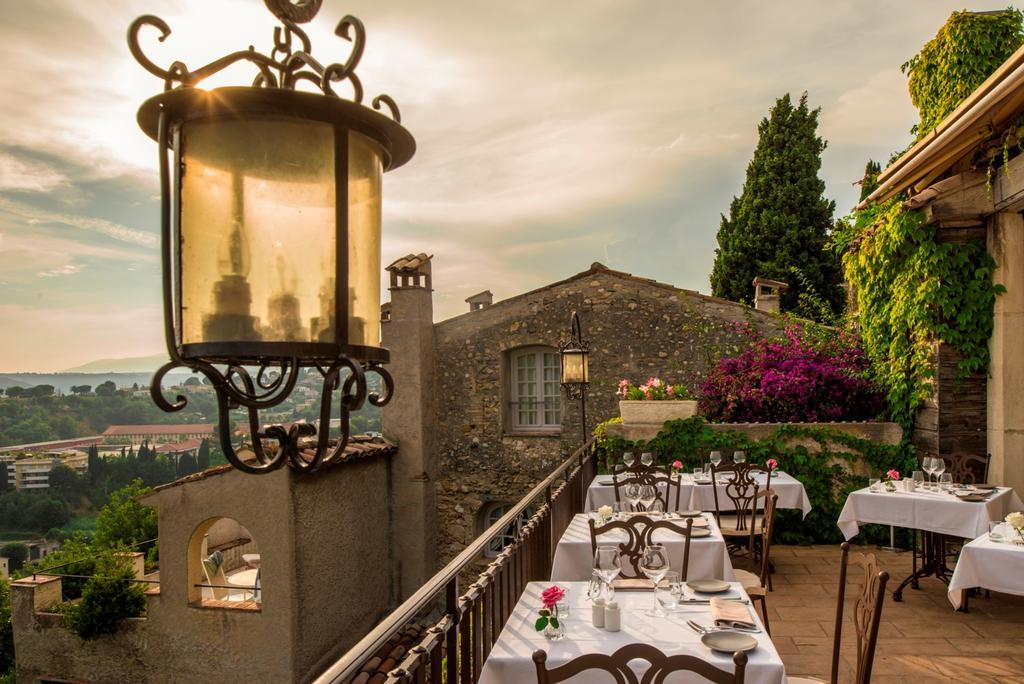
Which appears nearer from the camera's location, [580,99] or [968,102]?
[968,102]

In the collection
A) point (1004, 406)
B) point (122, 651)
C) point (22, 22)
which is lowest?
point (122, 651)

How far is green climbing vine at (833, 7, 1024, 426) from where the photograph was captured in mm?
7699

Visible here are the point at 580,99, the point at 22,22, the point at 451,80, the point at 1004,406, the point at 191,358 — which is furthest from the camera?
the point at 580,99

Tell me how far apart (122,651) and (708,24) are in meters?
12.7

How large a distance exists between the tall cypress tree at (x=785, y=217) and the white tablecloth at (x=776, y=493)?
1376 cm

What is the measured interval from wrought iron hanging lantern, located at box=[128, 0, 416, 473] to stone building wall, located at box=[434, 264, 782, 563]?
12.8m

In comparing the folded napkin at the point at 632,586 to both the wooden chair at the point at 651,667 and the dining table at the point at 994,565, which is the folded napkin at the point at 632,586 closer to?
the wooden chair at the point at 651,667

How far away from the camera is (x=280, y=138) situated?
1310 millimetres

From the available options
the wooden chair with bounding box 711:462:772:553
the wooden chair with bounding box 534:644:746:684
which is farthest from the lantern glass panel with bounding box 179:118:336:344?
the wooden chair with bounding box 711:462:772:553

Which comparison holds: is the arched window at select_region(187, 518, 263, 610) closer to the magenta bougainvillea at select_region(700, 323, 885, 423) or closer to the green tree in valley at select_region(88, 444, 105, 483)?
the magenta bougainvillea at select_region(700, 323, 885, 423)

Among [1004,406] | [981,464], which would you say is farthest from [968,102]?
[981,464]

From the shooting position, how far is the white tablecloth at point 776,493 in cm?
743

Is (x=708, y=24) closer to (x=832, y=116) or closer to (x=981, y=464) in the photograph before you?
(x=981, y=464)

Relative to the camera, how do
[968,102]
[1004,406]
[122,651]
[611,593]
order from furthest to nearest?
[122,651] → [1004,406] → [968,102] → [611,593]
